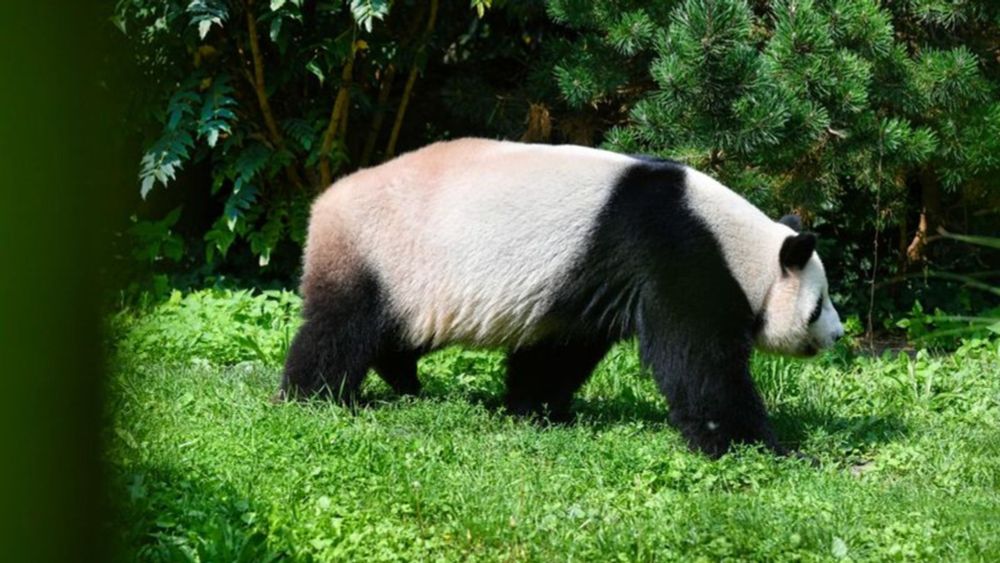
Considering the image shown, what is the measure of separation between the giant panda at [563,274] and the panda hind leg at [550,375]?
1.4 inches

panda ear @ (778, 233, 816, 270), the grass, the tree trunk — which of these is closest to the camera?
the grass

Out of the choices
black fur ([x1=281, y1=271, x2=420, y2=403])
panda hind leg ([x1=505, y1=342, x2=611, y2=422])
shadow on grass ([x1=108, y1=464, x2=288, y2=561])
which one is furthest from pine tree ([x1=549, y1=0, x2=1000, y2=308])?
shadow on grass ([x1=108, y1=464, x2=288, y2=561])

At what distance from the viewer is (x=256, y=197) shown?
33.4ft

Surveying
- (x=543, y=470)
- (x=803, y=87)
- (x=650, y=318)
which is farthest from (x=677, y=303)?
(x=803, y=87)

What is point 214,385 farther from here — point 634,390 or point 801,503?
point 801,503

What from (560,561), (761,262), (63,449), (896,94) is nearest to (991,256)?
A: (896,94)

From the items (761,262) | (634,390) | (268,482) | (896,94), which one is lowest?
(634,390)

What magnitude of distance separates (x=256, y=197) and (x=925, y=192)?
17.2 feet

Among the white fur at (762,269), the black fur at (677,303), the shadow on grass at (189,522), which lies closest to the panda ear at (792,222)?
the white fur at (762,269)

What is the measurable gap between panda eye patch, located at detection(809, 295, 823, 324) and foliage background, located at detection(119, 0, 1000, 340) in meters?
1.82

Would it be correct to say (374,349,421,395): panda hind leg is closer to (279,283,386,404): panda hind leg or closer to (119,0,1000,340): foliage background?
(279,283,386,404): panda hind leg

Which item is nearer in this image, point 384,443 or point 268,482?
point 268,482

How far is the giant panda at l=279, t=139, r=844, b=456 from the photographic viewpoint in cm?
593

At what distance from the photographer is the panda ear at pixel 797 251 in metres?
5.99
